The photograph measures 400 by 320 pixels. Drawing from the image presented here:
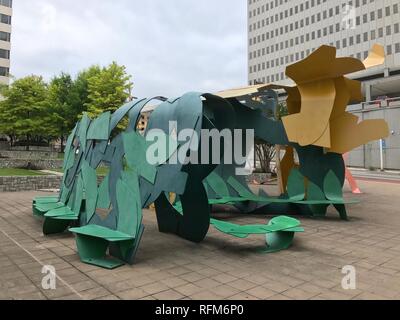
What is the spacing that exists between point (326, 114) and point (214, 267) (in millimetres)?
5667


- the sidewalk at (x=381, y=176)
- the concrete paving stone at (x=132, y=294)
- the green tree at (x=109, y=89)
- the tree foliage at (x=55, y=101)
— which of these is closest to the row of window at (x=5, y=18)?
the tree foliage at (x=55, y=101)

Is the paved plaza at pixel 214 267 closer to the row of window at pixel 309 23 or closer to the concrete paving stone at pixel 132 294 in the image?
the concrete paving stone at pixel 132 294

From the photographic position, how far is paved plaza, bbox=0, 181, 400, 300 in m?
4.32

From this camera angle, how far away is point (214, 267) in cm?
540

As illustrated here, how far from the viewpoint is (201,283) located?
15.4 ft

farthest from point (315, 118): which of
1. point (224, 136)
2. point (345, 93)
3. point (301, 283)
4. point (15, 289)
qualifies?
point (15, 289)

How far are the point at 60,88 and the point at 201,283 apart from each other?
104ft

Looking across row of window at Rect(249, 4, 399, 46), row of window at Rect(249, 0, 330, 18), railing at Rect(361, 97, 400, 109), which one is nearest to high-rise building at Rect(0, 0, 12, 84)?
row of window at Rect(249, 4, 399, 46)

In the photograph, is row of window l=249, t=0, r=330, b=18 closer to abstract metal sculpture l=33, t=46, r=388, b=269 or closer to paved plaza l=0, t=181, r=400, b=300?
abstract metal sculpture l=33, t=46, r=388, b=269

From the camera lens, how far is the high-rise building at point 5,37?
56.6 m

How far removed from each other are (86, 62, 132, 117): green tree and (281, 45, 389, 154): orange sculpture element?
20.6m

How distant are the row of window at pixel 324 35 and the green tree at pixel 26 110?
47793 mm
